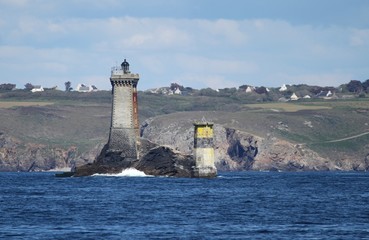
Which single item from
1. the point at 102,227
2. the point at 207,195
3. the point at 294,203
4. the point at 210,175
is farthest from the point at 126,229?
the point at 210,175

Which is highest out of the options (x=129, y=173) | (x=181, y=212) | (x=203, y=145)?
(x=203, y=145)

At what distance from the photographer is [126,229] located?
66.6 meters

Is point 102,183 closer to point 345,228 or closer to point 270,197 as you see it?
point 270,197

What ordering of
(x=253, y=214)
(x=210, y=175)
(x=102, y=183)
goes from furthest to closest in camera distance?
(x=210, y=175)
(x=102, y=183)
(x=253, y=214)

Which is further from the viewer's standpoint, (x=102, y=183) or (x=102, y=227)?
(x=102, y=183)

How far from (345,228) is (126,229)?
12433mm

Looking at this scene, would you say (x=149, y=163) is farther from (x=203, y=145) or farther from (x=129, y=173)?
(x=203, y=145)

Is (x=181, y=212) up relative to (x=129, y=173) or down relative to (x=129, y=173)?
up

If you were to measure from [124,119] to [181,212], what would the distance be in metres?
58.0

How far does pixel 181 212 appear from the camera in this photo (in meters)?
79.1

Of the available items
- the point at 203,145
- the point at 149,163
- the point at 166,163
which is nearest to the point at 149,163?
the point at 149,163

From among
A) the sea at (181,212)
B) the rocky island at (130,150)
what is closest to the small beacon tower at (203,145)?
the rocky island at (130,150)

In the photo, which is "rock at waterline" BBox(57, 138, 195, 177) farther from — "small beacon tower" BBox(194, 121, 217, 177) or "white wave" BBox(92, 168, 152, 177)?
"small beacon tower" BBox(194, 121, 217, 177)

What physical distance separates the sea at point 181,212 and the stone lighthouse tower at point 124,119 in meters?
18.3
